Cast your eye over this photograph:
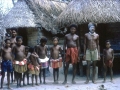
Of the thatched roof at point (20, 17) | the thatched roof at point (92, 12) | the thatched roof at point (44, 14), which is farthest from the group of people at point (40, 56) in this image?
the thatched roof at point (44, 14)

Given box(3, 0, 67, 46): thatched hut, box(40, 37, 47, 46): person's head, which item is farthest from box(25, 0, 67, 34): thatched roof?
box(40, 37, 47, 46): person's head

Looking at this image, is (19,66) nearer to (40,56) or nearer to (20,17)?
(40,56)

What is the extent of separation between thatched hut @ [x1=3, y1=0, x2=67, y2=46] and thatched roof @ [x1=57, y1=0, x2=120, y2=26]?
3.15 m

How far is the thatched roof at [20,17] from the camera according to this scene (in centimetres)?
1216

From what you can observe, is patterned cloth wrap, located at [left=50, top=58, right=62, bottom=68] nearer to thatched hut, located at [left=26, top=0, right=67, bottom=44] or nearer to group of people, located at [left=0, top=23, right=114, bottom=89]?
group of people, located at [left=0, top=23, right=114, bottom=89]

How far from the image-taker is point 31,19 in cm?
1224

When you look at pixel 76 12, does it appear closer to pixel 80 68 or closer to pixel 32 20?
pixel 80 68

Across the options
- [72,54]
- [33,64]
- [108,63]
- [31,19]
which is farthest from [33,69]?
[31,19]

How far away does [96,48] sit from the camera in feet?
22.9

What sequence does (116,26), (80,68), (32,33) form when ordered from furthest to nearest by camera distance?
(32,33) < (116,26) < (80,68)

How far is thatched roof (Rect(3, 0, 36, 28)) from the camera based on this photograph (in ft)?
39.9

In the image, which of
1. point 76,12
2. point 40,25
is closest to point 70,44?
point 76,12

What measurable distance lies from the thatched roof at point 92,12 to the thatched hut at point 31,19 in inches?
124

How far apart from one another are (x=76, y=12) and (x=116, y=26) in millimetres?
1849
